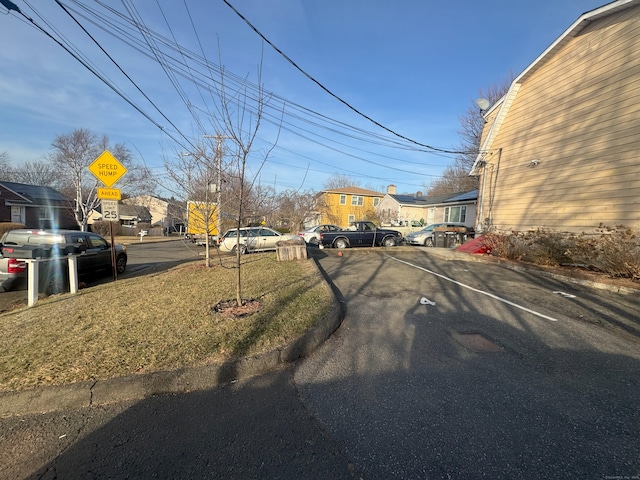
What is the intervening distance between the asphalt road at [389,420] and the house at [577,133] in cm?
676

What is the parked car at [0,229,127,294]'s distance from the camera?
247 inches

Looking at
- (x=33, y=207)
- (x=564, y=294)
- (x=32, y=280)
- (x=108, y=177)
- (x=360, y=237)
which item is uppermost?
(x=108, y=177)

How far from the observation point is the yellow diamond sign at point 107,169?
7402mm

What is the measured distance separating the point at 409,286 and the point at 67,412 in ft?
21.9

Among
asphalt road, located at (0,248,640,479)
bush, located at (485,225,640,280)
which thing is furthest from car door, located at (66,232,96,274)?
bush, located at (485,225,640,280)

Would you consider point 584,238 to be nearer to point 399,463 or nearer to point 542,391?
point 542,391

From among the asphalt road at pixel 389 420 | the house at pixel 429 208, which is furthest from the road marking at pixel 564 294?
the house at pixel 429 208

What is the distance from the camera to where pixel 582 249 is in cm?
829

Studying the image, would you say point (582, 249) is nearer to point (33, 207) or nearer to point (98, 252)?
point (98, 252)

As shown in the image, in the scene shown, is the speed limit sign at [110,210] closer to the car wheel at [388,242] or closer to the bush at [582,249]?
the bush at [582,249]

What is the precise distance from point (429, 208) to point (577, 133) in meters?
20.0

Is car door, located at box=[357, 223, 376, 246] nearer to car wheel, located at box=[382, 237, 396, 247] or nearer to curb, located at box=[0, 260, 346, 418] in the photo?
car wheel, located at box=[382, 237, 396, 247]

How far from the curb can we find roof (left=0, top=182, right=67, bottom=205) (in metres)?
39.7

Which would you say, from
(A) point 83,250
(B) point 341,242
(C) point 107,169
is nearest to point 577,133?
(B) point 341,242
